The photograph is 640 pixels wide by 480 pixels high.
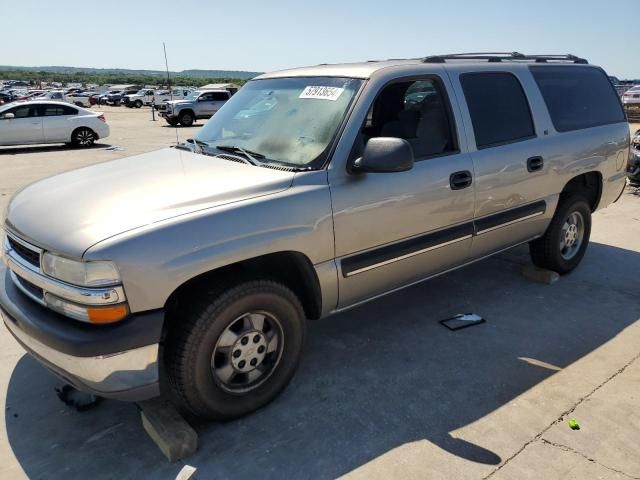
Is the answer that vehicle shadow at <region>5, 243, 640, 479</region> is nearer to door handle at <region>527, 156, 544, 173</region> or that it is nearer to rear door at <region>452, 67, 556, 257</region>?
rear door at <region>452, 67, 556, 257</region>

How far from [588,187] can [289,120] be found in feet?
10.6

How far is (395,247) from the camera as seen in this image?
3330 mm

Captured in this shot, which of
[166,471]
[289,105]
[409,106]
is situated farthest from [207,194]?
[409,106]

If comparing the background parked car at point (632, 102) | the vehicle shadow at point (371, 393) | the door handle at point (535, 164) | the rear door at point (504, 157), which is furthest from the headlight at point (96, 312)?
the background parked car at point (632, 102)

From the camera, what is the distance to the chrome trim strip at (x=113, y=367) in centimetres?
232

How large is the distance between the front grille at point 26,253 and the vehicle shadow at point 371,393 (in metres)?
0.95

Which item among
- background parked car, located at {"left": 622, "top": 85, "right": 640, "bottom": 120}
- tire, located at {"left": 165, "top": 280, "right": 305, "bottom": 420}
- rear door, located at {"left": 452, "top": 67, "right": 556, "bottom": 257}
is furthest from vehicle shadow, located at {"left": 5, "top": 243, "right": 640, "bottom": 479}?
background parked car, located at {"left": 622, "top": 85, "right": 640, "bottom": 120}

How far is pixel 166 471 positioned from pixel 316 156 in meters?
1.83

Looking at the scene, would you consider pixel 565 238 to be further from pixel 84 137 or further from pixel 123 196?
pixel 84 137

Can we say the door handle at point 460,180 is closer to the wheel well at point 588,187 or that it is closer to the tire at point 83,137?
the wheel well at point 588,187

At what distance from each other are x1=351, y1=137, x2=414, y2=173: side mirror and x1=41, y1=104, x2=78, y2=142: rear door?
15215 millimetres

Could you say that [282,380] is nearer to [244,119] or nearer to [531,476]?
[531,476]

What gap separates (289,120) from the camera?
3316 millimetres

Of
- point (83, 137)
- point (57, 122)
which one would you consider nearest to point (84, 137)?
point (83, 137)
